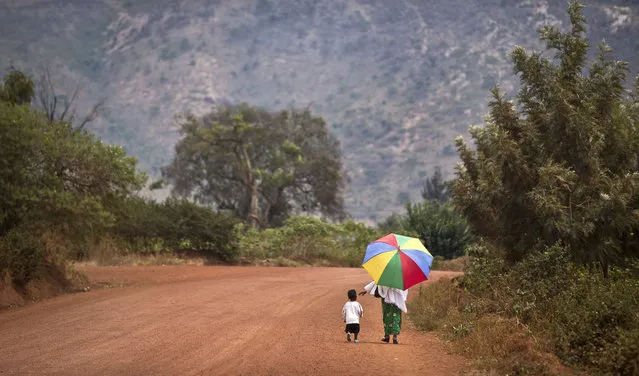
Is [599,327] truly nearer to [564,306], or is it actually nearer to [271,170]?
[564,306]

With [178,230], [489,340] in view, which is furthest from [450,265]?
[489,340]

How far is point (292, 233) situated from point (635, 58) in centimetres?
12789

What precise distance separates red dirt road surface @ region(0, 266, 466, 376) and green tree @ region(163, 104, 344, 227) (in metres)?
46.0

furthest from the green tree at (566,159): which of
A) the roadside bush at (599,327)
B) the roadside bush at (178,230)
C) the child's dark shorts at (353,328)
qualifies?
the roadside bush at (178,230)

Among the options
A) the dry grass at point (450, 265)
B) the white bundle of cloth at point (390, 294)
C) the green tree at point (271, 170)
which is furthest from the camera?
the green tree at point (271, 170)

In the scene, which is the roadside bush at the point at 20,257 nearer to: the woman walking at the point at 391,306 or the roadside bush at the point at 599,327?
the woman walking at the point at 391,306

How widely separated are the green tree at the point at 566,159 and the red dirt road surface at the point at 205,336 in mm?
3486

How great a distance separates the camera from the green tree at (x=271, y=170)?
69.0m

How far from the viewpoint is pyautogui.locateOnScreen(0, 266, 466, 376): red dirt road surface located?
10.8m

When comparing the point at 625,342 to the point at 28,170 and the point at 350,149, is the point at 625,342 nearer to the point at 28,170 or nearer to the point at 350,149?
the point at 28,170

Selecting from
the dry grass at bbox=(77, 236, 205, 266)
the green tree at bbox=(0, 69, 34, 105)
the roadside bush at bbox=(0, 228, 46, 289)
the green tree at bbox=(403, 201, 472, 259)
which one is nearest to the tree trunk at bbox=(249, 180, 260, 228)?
the green tree at bbox=(403, 201, 472, 259)

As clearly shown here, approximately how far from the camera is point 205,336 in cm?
1336

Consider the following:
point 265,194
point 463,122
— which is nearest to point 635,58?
point 463,122

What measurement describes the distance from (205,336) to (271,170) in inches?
2347
